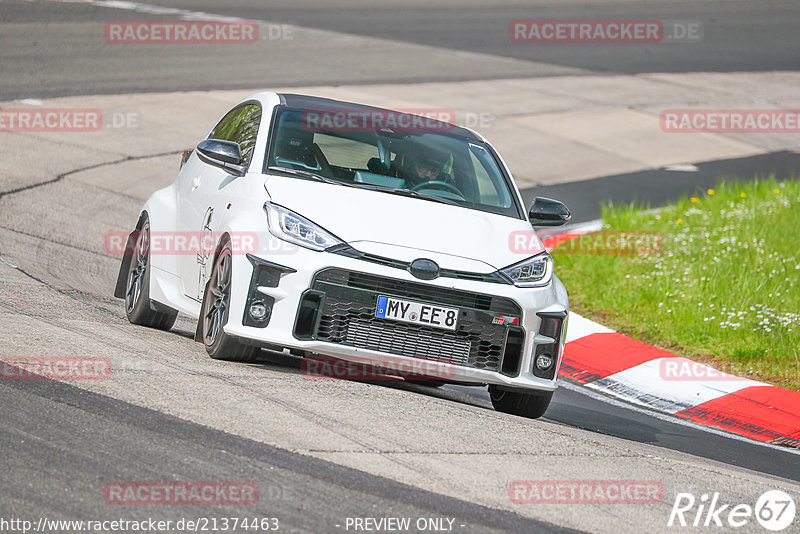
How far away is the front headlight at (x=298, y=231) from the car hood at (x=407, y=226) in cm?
4

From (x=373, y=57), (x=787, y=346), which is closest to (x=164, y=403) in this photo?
(x=787, y=346)

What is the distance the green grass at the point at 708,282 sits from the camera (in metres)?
9.88

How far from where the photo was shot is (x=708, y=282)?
1127 cm

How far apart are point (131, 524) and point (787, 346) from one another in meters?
6.68

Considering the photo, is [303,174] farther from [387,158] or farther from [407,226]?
[407,226]

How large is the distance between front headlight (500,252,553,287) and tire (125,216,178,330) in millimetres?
2486

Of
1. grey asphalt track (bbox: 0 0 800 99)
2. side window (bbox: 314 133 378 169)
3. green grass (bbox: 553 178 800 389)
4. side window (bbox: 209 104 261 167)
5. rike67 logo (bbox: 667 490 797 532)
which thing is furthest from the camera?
grey asphalt track (bbox: 0 0 800 99)

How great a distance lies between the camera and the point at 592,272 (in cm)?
1211

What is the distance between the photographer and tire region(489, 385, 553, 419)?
7.23 meters

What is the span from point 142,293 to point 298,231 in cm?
209

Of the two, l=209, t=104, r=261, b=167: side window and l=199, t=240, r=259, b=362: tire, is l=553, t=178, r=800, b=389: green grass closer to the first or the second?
l=209, t=104, r=261, b=167: side window

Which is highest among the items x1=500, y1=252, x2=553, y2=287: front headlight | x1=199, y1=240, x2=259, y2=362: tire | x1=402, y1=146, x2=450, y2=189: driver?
x1=402, y1=146, x2=450, y2=189: driver

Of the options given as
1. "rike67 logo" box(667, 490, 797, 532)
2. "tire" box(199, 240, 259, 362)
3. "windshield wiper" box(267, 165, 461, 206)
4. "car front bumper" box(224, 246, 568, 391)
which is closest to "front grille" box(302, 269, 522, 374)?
"car front bumper" box(224, 246, 568, 391)

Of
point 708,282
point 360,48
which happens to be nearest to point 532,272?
Result: point 708,282
